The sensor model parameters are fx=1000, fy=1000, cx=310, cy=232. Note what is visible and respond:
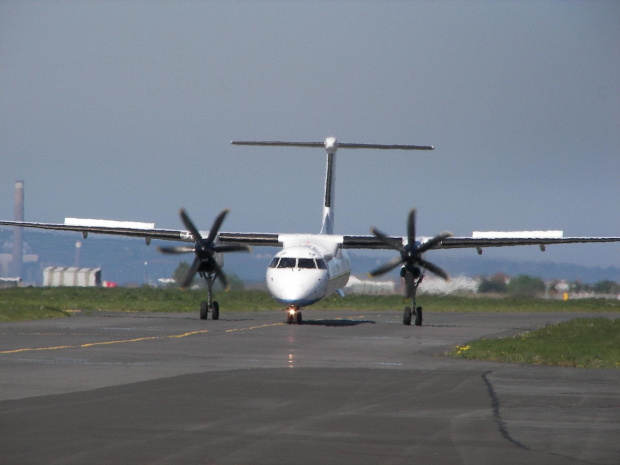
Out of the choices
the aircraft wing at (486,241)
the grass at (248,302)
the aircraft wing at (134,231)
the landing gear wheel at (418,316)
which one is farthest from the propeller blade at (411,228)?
the grass at (248,302)

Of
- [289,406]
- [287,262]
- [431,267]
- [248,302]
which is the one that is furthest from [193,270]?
[289,406]

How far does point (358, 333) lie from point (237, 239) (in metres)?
10.8

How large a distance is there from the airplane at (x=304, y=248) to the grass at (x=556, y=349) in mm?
7399

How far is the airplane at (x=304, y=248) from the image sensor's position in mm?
37344

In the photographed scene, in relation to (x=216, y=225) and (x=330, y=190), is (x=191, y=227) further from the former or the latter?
(x=330, y=190)

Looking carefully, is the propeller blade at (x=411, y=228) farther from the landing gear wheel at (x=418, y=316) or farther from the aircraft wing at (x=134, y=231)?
the aircraft wing at (x=134, y=231)

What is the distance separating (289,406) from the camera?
544 inches

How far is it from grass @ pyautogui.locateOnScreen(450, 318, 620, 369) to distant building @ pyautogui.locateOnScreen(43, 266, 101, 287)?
82.6m

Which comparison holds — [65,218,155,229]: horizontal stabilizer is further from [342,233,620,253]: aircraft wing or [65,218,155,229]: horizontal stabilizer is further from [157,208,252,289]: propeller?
[342,233,620,253]: aircraft wing

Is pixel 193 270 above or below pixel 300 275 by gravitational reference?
above

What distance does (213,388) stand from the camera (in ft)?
52.0

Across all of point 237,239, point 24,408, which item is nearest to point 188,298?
point 237,239

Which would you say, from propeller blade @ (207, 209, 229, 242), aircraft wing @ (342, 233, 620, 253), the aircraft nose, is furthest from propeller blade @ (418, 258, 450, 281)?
propeller blade @ (207, 209, 229, 242)

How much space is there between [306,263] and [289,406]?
931 inches
